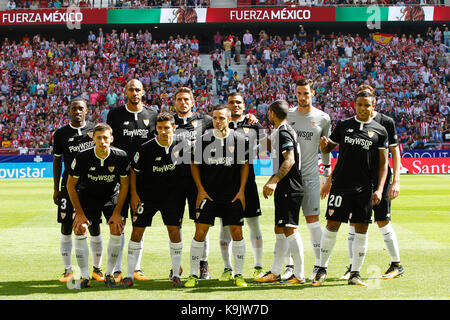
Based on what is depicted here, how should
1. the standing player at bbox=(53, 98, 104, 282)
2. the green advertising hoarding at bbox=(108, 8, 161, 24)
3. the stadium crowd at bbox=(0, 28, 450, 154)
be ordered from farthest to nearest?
the green advertising hoarding at bbox=(108, 8, 161, 24) < the stadium crowd at bbox=(0, 28, 450, 154) < the standing player at bbox=(53, 98, 104, 282)

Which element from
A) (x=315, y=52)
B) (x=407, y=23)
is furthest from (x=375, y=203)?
(x=407, y=23)

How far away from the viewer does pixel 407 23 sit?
43844mm

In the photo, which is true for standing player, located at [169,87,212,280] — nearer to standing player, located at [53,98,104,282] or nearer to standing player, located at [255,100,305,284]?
standing player, located at [255,100,305,284]

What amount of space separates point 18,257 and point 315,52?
3305cm

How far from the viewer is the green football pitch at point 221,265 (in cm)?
748

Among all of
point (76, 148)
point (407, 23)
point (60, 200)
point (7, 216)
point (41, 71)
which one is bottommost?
point (7, 216)

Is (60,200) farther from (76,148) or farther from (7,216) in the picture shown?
(7,216)

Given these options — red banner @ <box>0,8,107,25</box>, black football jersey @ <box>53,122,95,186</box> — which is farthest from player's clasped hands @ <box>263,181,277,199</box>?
red banner @ <box>0,8,107,25</box>

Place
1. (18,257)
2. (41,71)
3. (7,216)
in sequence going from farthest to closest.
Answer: (41,71) → (7,216) → (18,257)

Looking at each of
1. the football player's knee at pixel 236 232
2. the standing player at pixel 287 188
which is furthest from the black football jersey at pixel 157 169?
the standing player at pixel 287 188

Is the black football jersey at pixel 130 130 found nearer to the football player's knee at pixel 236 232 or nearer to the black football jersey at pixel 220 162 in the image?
the black football jersey at pixel 220 162

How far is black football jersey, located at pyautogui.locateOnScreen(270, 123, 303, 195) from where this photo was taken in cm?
818

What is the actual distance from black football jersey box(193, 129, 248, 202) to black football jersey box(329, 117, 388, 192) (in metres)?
1.23
